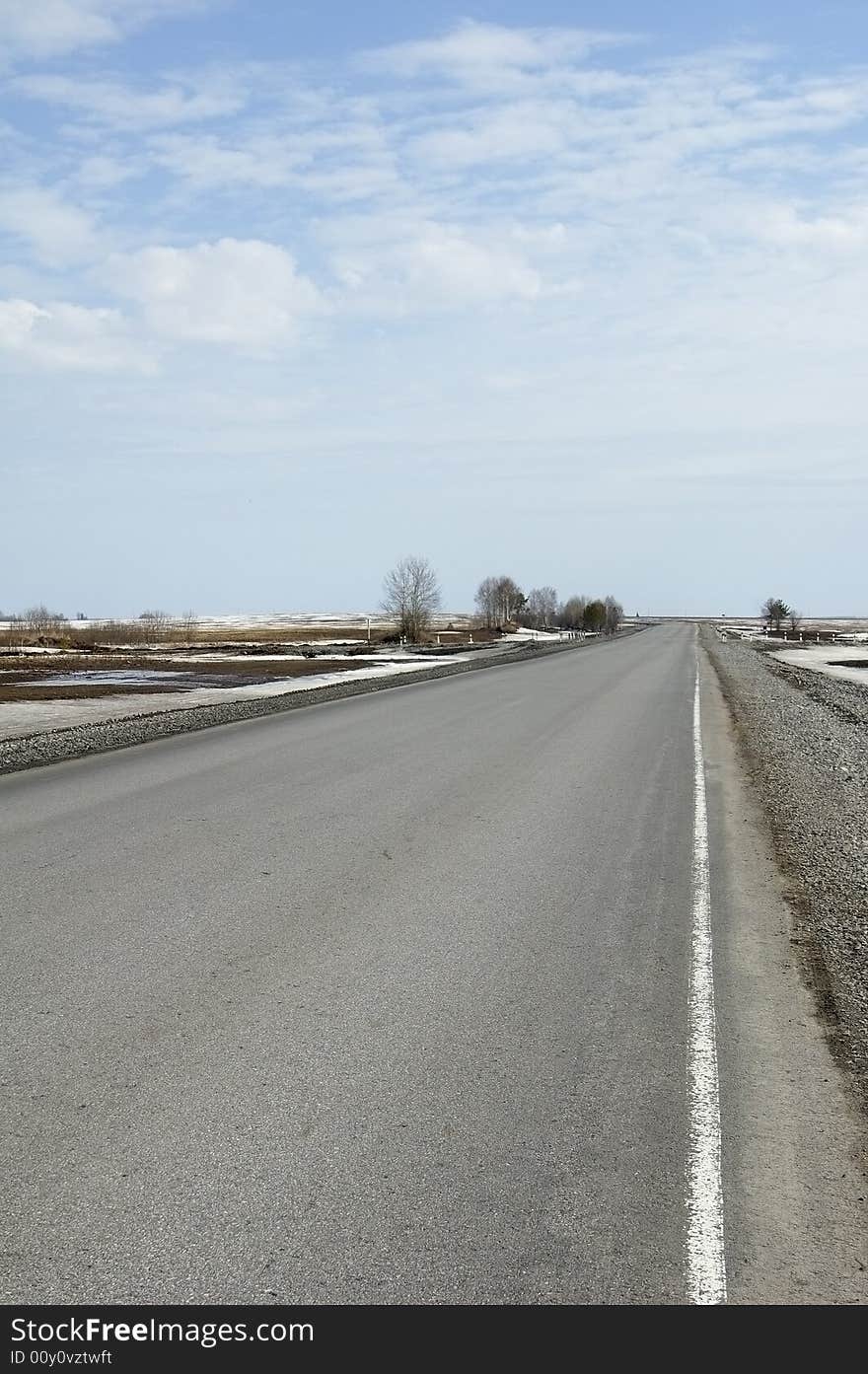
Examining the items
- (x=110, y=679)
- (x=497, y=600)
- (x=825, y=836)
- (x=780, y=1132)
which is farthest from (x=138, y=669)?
(x=497, y=600)

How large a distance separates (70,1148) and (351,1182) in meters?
1.06

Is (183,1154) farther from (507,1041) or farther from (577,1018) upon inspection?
(577,1018)

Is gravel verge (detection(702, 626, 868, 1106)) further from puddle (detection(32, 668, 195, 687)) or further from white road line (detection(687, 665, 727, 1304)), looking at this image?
puddle (detection(32, 668, 195, 687))

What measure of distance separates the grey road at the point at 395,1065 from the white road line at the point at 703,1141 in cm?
5

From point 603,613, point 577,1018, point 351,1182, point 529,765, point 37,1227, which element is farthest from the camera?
point 603,613

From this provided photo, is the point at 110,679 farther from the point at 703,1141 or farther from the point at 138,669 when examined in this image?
the point at 703,1141

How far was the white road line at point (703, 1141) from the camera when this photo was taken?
11.1ft

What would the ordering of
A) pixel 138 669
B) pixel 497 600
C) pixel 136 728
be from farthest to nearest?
1. pixel 497 600
2. pixel 138 669
3. pixel 136 728

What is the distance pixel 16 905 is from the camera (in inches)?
294

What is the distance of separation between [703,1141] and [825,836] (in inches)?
269

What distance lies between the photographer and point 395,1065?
4.89 m

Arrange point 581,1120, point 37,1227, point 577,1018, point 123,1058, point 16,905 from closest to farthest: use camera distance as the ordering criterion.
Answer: point 37,1227, point 581,1120, point 123,1058, point 577,1018, point 16,905

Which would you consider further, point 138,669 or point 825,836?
point 138,669

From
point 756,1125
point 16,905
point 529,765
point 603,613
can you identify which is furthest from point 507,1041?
point 603,613
